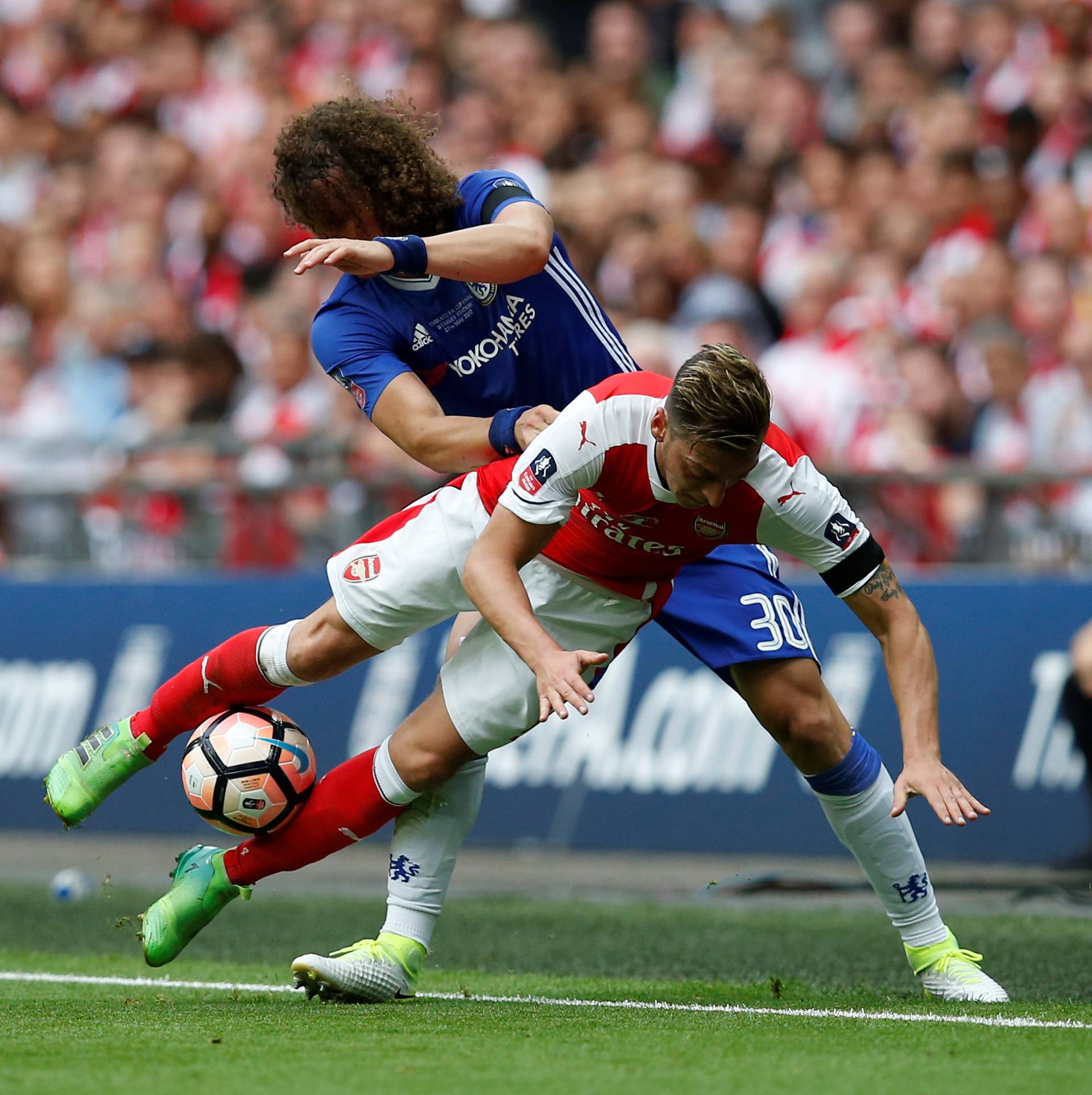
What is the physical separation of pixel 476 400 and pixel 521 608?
3.83ft

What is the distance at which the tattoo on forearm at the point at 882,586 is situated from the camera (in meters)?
4.75

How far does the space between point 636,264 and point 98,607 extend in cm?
363

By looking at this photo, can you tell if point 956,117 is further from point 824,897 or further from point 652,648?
point 824,897

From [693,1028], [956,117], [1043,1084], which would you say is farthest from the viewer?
[956,117]

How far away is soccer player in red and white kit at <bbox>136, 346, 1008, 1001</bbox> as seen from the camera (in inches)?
174

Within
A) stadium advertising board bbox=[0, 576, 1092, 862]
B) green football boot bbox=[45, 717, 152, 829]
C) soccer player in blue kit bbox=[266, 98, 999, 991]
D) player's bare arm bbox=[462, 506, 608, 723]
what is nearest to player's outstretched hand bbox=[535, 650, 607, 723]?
player's bare arm bbox=[462, 506, 608, 723]

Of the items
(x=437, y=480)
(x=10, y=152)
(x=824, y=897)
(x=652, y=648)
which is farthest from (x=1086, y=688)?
(x=10, y=152)

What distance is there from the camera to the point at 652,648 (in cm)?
888

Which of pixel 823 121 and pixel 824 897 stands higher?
pixel 823 121

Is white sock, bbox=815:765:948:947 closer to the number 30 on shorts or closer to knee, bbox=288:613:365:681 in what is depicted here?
the number 30 on shorts

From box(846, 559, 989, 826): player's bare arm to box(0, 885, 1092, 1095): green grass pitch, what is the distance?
1.79 ft

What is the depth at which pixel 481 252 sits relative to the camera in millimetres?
5016

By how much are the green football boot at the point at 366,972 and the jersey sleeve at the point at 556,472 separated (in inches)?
52.0

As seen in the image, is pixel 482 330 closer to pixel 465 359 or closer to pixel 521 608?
pixel 465 359
